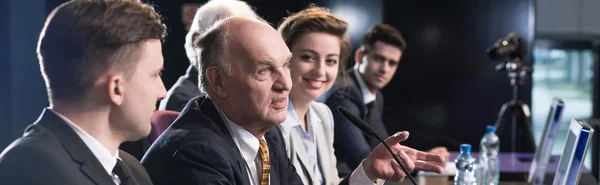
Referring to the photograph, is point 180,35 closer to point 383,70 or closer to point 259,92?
point 383,70

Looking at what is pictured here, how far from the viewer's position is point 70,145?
3.50ft

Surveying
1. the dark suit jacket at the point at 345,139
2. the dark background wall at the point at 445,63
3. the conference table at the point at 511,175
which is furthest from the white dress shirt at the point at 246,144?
the dark background wall at the point at 445,63

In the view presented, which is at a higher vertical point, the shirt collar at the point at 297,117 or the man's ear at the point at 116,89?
the man's ear at the point at 116,89

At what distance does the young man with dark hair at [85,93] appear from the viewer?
1022mm

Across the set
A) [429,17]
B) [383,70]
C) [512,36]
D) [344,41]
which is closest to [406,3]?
[429,17]

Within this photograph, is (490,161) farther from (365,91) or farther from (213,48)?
(213,48)

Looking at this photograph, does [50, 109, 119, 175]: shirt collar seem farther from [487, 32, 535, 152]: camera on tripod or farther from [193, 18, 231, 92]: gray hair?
[487, 32, 535, 152]: camera on tripod

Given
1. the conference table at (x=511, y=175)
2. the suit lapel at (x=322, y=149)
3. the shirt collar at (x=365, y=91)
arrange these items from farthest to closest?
the shirt collar at (x=365, y=91) → the conference table at (x=511, y=175) → the suit lapel at (x=322, y=149)

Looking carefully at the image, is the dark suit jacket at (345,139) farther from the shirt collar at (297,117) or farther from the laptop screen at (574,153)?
the laptop screen at (574,153)

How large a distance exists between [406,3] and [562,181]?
3.26 m

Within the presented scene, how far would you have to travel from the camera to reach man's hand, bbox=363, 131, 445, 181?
178 cm

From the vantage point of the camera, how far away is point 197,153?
151cm

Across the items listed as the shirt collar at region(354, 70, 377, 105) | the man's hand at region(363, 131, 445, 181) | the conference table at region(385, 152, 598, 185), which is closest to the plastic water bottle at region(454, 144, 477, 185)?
the conference table at region(385, 152, 598, 185)

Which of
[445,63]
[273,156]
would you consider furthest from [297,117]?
[445,63]
